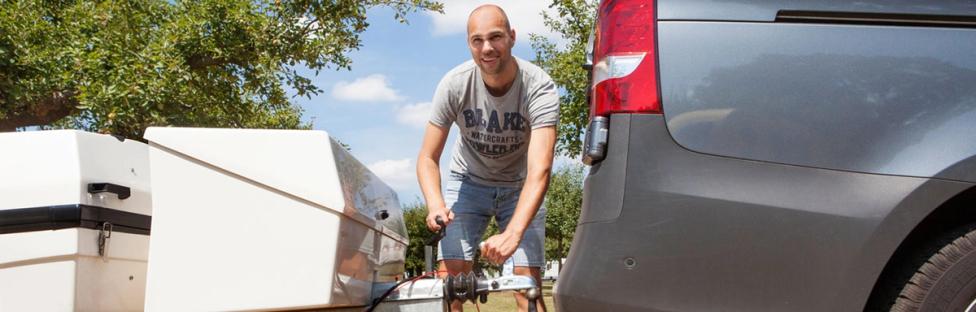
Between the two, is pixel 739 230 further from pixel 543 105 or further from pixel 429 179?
pixel 429 179

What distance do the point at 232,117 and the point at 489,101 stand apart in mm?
11309

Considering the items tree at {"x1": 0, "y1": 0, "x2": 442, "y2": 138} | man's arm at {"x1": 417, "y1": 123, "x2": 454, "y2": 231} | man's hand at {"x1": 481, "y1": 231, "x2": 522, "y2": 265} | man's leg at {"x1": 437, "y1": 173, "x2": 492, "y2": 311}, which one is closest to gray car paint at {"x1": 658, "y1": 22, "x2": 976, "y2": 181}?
man's hand at {"x1": 481, "y1": 231, "x2": 522, "y2": 265}

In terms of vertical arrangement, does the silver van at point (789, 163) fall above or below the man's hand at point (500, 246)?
above

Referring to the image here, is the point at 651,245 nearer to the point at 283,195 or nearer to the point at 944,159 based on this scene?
the point at 944,159

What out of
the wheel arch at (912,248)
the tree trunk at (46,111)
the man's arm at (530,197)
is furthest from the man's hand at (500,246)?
the tree trunk at (46,111)

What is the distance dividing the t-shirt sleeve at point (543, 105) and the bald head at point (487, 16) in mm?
308

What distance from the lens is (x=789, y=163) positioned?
90.0 inches

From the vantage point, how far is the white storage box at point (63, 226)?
3.18m

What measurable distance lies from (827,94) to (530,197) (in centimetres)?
132

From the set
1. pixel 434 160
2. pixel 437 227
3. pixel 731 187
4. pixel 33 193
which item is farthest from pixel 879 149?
pixel 33 193

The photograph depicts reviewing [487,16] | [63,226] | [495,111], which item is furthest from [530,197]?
[63,226]

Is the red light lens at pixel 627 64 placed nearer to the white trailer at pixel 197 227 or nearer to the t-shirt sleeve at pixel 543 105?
the white trailer at pixel 197 227

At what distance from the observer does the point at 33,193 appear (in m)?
3.24

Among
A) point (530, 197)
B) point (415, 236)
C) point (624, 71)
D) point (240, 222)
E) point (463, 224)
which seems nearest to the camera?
point (624, 71)
